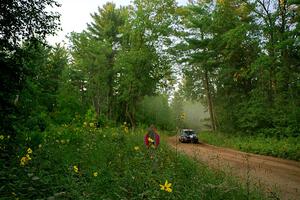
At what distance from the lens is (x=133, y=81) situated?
130 feet

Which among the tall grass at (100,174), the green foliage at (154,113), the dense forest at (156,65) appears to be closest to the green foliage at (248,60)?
the dense forest at (156,65)

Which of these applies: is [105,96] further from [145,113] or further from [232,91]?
[232,91]

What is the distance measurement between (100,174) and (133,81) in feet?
107

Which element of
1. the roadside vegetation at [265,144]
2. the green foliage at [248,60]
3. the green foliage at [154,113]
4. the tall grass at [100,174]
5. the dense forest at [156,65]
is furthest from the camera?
the green foliage at [154,113]

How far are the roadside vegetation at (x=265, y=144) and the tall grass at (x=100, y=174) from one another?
10.8m

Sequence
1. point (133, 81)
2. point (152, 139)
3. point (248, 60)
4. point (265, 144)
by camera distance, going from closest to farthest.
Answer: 1. point (152, 139)
2. point (265, 144)
3. point (248, 60)
4. point (133, 81)

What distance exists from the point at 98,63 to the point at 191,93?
15.5 metres

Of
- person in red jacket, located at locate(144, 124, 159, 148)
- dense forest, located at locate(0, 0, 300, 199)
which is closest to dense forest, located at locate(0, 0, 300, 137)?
dense forest, located at locate(0, 0, 300, 199)

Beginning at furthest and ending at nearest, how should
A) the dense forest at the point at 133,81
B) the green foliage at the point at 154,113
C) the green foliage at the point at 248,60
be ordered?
the green foliage at the point at 154,113 < the green foliage at the point at 248,60 < the dense forest at the point at 133,81

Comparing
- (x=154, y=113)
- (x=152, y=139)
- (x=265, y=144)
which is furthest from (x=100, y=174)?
(x=154, y=113)

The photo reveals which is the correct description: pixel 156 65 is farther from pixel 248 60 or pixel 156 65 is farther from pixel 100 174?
pixel 100 174

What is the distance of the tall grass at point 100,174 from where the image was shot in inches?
196

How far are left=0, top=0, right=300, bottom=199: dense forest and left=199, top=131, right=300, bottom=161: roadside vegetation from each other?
1.04 feet

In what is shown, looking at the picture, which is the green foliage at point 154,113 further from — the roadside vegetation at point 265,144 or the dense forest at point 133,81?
the roadside vegetation at point 265,144
